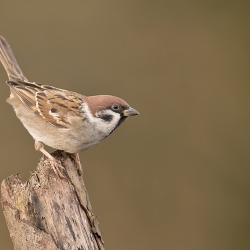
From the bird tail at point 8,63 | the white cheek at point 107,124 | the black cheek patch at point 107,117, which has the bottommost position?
the white cheek at point 107,124

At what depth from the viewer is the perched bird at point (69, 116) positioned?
2.13 m

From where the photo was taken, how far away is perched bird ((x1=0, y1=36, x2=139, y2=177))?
2.13 meters

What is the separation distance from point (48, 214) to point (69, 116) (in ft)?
2.12

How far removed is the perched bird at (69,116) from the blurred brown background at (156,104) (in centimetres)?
126

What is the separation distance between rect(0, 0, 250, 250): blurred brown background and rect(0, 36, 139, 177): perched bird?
126 cm

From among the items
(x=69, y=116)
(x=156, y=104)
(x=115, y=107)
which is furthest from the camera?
(x=156, y=104)

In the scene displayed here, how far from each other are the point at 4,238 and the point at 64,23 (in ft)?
6.28

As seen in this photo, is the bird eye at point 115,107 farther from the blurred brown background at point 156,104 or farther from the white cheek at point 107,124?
the blurred brown background at point 156,104

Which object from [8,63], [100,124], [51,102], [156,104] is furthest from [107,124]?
[156,104]

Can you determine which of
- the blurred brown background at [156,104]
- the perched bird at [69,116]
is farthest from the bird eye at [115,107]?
the blurred brown background at [156,104]

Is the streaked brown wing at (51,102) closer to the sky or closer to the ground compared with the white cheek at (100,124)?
closer to the sky

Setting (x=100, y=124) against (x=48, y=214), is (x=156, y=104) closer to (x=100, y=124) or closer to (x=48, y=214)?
(x=100, y=124)

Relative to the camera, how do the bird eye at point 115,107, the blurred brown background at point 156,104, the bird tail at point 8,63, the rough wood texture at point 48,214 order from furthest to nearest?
the blurred brown background at point 156,104 < the bird tail at point 8,63 < the bird eye at point 115,107 < the rough wood texture at point 48,214

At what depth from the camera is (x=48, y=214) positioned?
5.60ft
